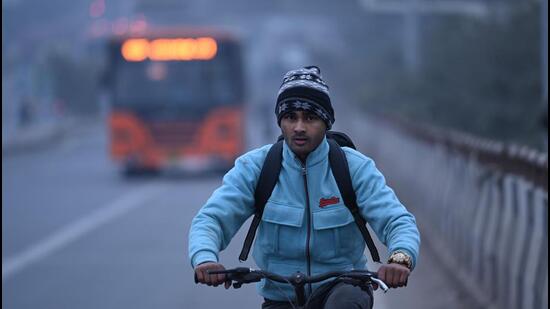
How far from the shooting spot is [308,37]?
83.2m

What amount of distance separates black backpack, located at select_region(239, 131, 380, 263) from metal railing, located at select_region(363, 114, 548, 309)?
3.39m

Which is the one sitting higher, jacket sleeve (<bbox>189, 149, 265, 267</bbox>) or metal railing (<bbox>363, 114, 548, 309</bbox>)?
jacket sleeve (<bbox>189, 149, 265, 267</bbox>)

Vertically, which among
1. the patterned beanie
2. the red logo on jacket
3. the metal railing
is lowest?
the metal railing

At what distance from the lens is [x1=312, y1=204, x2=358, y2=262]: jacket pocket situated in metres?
4.55

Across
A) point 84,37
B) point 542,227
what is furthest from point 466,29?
point 84,37

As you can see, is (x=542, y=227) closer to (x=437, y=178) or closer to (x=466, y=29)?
(x=437, y=178)

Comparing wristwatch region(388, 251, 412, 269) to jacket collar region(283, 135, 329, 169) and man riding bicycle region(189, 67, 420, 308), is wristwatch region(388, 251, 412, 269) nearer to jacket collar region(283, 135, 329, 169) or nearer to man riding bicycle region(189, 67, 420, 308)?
man riding bicycle region(189, 67, 420, 308)

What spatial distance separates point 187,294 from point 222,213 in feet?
21.0

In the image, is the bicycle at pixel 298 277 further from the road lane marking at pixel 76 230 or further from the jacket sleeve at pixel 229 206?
the road lane marking at pixel 76 230

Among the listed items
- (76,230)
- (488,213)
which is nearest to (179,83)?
(76,230)

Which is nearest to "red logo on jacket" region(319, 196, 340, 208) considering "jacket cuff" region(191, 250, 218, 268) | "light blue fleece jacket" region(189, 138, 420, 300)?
"light blue fleece jacket" region(189, 138, 420, 300)

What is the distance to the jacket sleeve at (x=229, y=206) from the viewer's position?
4.54 meters

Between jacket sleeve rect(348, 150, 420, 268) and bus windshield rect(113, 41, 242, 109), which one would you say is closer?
jacket sleeve rect(348, 150, 420, 268)

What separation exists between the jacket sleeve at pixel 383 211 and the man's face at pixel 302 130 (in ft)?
0.71
